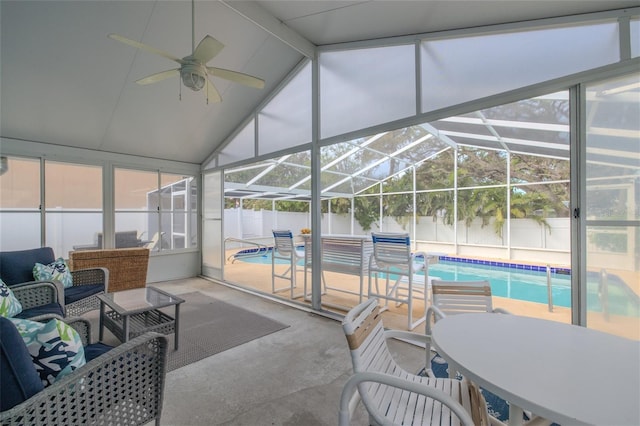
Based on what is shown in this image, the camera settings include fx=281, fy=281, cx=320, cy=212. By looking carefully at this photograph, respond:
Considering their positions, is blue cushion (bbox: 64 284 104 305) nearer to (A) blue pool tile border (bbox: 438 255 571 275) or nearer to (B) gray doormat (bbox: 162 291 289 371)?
(B) gray doormat (bbox: 162 291 289 371)

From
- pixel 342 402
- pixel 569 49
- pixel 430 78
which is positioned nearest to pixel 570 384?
pixel 342 402

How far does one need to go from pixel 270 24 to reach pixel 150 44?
1.43m

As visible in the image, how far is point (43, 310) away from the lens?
241 centimetres

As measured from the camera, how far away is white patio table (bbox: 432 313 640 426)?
84 centimetres

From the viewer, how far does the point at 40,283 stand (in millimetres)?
2553

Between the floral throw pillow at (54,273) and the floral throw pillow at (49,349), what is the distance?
2399mm

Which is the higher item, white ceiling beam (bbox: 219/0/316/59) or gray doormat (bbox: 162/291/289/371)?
white ceiling beam (bbox: 219/0/316/59)

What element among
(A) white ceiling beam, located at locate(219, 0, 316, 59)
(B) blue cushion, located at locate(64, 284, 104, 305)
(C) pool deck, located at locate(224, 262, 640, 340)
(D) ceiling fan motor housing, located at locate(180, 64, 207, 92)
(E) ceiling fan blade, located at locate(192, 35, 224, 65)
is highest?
(A) white ceiling beam, located at locate(219, 0, 316, 59)

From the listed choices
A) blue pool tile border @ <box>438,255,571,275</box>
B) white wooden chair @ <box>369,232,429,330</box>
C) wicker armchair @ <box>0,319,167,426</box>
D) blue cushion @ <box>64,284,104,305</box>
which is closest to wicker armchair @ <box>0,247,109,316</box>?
blue cushion @ <box>64,284,104,305</box>

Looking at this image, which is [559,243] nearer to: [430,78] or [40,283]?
[430,78]

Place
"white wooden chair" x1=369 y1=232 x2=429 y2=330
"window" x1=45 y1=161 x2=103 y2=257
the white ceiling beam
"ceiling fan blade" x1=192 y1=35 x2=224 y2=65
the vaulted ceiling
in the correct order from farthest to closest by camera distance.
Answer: "window" x1=45 y1=161 x2=103 y2=257 < "white wooden chair" x1=369 y1=232 x2=429 y2=330 < the white ceiling beam < the vaulted ceiling < "ceiling fan blade" x1=192 y1=35 x2=224 y2=65

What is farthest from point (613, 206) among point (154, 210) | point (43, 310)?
point (154, 210)

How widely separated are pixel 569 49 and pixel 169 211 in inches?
246

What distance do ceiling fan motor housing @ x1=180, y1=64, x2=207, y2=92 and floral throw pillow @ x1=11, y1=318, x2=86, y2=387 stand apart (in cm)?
201
